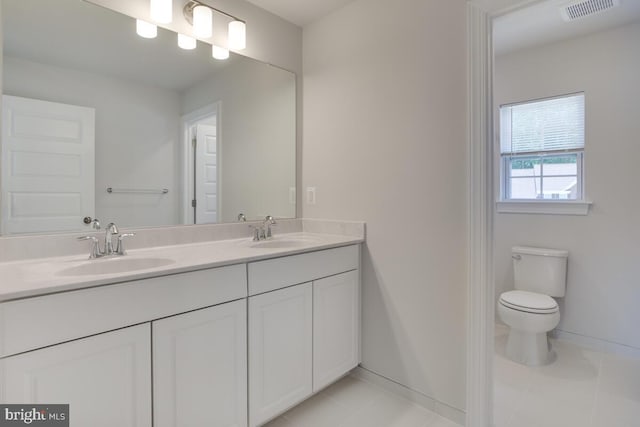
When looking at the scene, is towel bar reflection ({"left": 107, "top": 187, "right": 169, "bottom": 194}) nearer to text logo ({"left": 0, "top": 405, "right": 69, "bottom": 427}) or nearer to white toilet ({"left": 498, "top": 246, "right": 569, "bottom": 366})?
text logo ({"left": 0, "top": 405, "right": 69, "bottom": 427})

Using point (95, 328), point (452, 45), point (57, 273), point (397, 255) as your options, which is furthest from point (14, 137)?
point (452, 45)

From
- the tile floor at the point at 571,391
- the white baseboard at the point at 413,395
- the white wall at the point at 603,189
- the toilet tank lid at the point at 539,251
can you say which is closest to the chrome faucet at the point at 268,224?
the white baseboard at the point at 413,395

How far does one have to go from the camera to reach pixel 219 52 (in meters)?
1.91

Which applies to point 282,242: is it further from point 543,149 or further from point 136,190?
point 543,149

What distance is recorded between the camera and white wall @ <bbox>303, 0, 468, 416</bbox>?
1.60m

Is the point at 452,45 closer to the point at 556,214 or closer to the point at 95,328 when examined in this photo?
the point at 556,214

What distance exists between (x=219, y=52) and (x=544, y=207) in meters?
2.54

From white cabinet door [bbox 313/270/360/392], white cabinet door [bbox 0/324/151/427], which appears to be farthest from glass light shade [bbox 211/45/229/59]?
white cabinet door [bbox 0/324/151/427]

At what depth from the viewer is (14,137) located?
1.30m

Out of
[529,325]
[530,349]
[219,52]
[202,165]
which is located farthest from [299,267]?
[530,349]

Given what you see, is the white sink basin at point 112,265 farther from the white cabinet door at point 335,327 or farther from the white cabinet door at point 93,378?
the white cabinet door at point 335,327

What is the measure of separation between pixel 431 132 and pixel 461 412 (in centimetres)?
137

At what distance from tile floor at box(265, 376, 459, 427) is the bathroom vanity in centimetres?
14

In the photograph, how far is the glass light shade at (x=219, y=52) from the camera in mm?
1889
